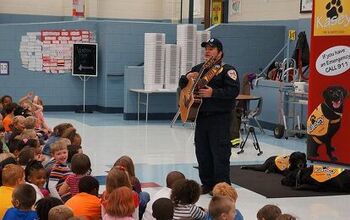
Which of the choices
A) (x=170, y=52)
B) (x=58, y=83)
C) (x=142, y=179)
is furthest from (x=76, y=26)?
(x=142, y=179)

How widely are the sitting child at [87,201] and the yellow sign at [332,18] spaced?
314cm

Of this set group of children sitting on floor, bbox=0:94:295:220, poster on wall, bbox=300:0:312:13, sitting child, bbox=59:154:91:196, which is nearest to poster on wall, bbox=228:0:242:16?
poster on wall, bbox=300:0:312:13

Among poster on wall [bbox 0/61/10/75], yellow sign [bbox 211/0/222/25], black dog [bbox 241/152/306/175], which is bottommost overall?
black dog [bbox 241/152/306/175]

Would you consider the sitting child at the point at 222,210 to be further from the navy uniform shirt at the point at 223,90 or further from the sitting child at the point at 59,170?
the navy uniform shirt at the point at 223,90

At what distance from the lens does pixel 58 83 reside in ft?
53.7

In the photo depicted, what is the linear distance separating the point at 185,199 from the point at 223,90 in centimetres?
263

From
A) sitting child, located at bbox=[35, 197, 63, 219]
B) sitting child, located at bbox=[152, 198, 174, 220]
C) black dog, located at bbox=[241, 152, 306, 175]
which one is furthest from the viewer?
black dog, located at bbox=[241, 152, 306, 175]

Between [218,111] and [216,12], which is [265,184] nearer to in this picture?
Result: [218,111]

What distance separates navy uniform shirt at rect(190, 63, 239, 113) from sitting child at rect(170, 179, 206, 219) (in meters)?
2.55

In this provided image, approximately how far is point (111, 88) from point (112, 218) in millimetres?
12190

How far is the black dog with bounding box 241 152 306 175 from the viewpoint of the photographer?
28.2 ft

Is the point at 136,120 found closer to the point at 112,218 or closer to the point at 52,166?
the point at 52,166

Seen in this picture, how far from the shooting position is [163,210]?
4328 mm

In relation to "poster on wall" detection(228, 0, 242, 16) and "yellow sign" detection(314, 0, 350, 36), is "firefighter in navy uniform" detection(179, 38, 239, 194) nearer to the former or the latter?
"yellow sign" detection(314, 0, 350, 36)
